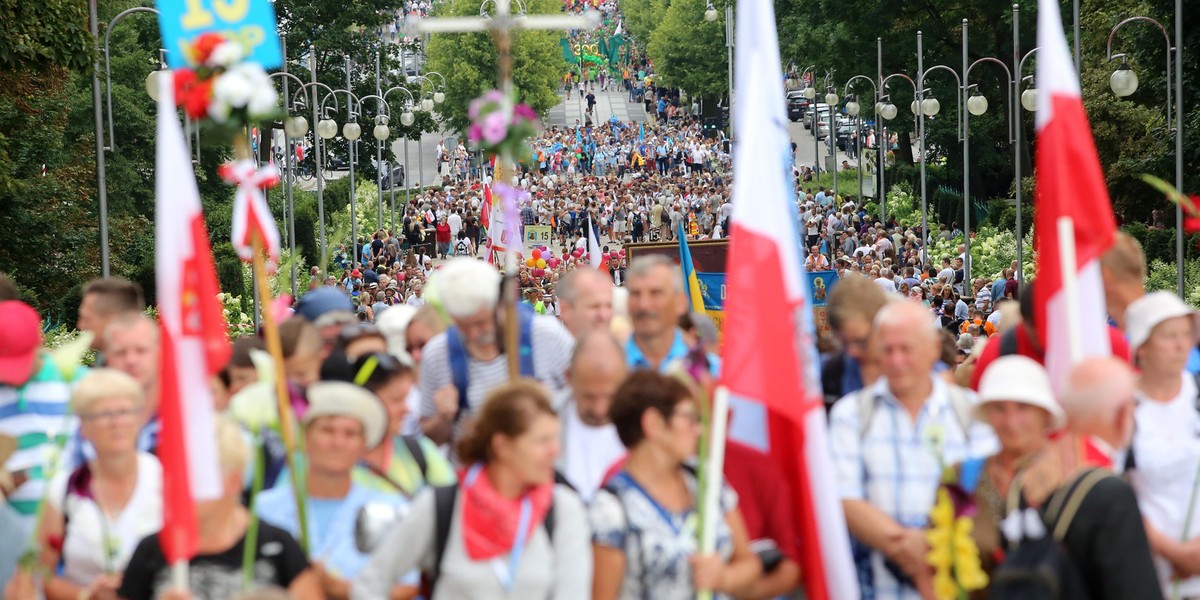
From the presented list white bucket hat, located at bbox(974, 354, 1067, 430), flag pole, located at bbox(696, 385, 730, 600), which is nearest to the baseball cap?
flag pole, located at bbox(696, 385, 730, 600)

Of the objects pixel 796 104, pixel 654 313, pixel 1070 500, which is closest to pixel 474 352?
pixel 654 313

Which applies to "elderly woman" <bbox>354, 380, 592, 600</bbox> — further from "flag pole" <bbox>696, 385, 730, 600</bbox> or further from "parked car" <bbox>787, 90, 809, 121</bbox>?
"parked car" <bbox>787, 90, 809, 121</bbox>

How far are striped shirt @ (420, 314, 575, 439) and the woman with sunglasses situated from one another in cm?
69

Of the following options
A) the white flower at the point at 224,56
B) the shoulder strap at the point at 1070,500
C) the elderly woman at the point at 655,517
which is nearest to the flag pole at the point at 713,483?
the elderly woman at the point at 655,517

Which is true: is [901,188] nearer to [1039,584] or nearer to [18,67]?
[18,67]

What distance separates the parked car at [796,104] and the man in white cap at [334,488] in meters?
81.5

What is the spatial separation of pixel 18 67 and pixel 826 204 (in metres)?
31.8

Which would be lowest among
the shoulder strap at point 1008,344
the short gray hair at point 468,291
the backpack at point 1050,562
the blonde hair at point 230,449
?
the backpack at point 1050,562

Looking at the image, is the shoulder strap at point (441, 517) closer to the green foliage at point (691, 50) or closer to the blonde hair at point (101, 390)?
the blonde hair at point (101, 390)

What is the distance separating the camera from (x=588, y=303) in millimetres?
7949

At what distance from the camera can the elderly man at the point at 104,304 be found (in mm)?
8422

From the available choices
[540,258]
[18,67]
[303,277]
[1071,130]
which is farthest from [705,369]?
[303,277]

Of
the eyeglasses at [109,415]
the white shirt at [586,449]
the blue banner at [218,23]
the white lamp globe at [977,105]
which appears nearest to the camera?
the eyeglasses at [109,415]

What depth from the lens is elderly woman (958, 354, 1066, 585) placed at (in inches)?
242
